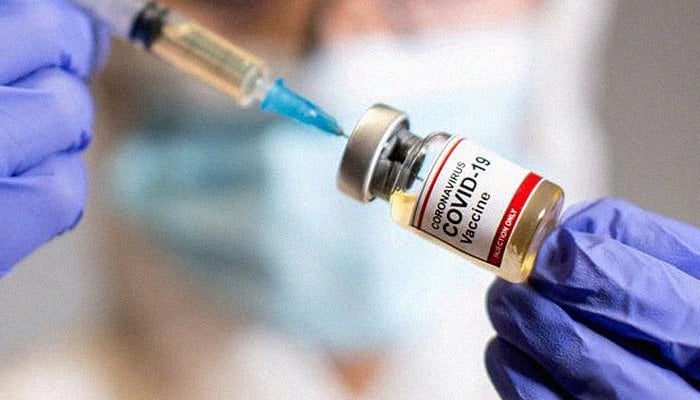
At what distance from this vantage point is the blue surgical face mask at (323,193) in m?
1.00

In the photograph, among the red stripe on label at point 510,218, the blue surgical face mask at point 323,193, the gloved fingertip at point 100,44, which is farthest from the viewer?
the blue surgical face mask at point 323,193

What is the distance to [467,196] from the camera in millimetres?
634

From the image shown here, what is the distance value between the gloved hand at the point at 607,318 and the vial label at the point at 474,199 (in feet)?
0.26

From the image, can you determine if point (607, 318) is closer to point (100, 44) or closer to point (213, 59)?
point (213, 59)

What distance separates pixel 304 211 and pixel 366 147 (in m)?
0.36

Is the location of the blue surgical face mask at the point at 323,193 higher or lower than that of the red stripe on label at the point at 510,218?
lower

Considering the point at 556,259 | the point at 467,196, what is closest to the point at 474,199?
the point at 467,196

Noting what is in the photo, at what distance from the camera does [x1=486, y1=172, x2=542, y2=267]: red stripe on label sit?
63 cm

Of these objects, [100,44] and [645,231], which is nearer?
[645,231]

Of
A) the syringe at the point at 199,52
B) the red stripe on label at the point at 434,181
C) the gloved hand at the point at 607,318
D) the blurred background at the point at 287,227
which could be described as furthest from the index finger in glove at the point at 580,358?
the blurred background at the point at 287,227

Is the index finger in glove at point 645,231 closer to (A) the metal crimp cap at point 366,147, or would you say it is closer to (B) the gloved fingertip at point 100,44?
(A) the metal crimp cap at point 366,147

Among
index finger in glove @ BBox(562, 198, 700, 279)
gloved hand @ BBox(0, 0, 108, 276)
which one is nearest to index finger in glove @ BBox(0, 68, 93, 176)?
gloved hand @ BBox(0, 0, 108, 276)

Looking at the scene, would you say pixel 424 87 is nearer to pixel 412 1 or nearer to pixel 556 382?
pixel 412 1

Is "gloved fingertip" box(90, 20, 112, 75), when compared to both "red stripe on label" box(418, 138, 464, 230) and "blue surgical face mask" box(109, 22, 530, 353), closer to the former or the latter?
"blue surgical face mask" box(109, 22, 530, 353)
